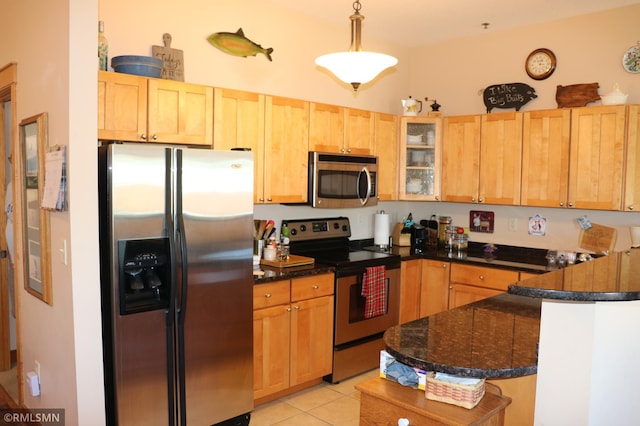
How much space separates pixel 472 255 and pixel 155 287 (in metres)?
2.80

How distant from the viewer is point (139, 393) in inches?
101

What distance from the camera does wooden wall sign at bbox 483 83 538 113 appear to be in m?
4.34

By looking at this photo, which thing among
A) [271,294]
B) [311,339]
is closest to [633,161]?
[311,339]

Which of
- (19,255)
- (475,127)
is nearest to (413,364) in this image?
(19,255)

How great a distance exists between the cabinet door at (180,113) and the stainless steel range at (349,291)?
3.93ft

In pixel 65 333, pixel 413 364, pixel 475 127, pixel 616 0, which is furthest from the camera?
pixel 475 127

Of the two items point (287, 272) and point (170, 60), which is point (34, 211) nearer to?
point (170, 60)

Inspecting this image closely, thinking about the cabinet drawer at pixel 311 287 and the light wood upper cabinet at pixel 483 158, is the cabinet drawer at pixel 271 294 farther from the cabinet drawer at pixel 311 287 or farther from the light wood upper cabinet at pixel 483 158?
the light wood upper cabinet at pixel 483 158

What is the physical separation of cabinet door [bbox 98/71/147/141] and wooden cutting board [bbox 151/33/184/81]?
395 millimetres

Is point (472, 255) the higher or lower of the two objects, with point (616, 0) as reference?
lower

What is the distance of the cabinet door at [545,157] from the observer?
153 inches

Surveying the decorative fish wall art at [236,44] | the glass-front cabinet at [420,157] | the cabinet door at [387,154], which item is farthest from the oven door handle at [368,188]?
the decorative fish wall art at [236,44]

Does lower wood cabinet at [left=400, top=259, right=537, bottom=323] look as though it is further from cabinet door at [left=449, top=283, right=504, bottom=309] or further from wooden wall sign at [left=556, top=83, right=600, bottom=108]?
wooden wall sign at [left=556, top=83, right=600, bottom=108]

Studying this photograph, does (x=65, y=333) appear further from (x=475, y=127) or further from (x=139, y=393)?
(x=475, y=127)
